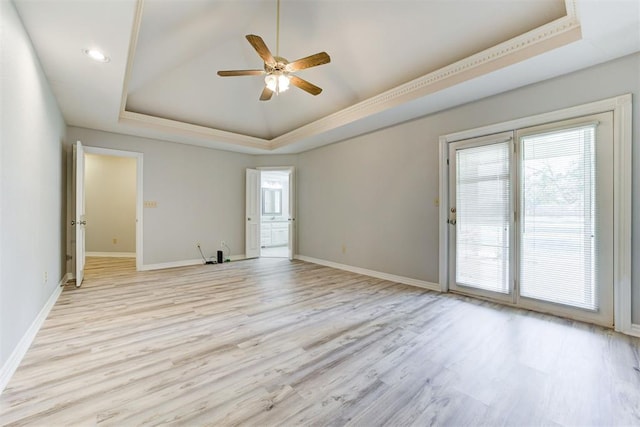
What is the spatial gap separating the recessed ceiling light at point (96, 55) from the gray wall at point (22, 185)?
39 cm

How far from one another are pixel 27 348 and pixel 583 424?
380 cm

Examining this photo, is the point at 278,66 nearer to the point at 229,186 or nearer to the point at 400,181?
the point at 400,181

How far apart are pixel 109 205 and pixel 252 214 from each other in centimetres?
364

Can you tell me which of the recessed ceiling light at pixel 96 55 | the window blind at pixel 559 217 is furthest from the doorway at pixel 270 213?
the window blind at pixel 559 217

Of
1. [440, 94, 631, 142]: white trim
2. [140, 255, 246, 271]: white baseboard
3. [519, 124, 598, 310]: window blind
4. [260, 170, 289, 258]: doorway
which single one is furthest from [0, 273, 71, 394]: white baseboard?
[260, 170, 289, 258]: doorway

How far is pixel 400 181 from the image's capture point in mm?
4398

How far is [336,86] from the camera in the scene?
169 inches

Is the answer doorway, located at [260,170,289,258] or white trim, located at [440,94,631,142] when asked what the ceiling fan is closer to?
white trim, located at [440,94,631,142]

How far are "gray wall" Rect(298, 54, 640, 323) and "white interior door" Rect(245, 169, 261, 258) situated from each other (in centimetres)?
104

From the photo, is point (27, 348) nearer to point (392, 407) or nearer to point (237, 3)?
point (392, 407)

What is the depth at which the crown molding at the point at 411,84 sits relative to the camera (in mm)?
2410

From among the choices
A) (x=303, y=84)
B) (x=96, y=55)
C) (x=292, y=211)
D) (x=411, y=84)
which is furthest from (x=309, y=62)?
(x=292, y=211)

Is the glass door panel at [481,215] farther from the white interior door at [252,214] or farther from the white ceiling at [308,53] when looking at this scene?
the white interior door at [252,214]

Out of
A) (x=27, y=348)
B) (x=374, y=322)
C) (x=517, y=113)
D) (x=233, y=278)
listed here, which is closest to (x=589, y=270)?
(x=517, y=113)
